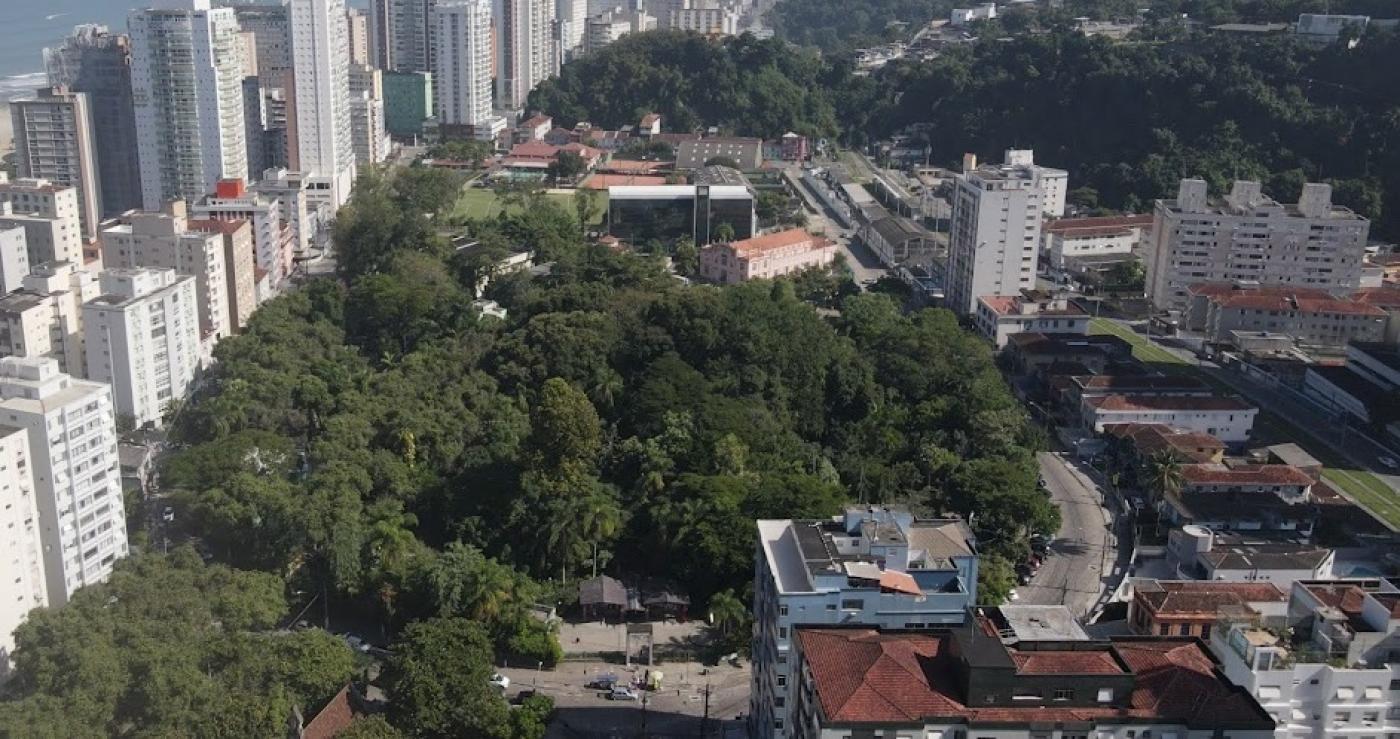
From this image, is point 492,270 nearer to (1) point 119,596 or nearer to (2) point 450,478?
(2) point 450,478

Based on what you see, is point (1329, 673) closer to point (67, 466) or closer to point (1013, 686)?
point (1013, 686)

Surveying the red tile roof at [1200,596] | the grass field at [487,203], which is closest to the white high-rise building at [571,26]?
the grass field at [487,203]

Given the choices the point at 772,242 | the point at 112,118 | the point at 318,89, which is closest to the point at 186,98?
the point at 112,118

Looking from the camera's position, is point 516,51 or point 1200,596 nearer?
point 1200,596

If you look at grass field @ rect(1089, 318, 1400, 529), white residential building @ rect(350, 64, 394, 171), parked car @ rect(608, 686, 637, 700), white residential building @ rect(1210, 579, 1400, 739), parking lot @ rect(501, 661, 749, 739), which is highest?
white residential building @ rect(350, 64, 394, 171)

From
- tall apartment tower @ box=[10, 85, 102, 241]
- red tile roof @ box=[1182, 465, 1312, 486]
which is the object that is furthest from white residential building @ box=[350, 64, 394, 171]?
red tile roof @ box=[1182, 465, 1312, 486]

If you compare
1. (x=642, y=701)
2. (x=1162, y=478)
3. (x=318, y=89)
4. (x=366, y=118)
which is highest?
(x=318, y=89)

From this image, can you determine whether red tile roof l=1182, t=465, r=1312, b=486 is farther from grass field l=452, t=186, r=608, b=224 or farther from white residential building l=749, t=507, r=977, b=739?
grass field l=452, t=186, r=608, b=224
